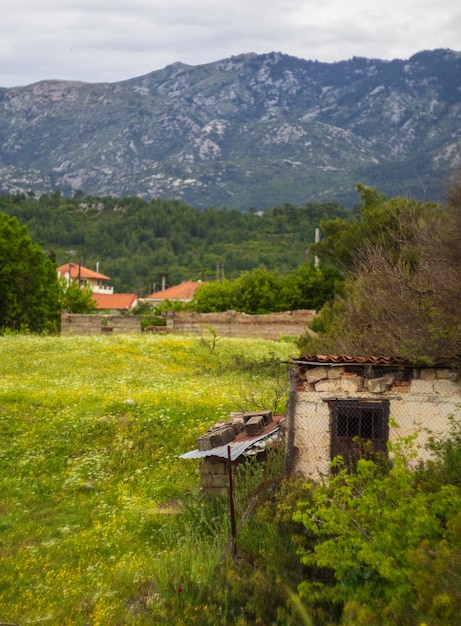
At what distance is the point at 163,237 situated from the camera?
133375mm

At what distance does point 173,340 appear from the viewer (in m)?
29.9

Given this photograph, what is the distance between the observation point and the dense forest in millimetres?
118188

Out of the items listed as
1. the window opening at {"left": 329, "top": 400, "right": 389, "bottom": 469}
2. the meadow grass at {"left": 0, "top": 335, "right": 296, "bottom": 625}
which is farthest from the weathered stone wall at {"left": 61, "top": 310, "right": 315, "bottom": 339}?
the window opening at {"left": 329, "top": 400, "right": 389, "bottom": 469}

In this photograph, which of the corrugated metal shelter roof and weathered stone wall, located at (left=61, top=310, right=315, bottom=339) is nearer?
the corrugated metal shelter roof

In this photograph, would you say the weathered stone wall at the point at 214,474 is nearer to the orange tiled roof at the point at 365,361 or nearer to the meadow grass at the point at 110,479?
the meadow grass at the point at 110,479

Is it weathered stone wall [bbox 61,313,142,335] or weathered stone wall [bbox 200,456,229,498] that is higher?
weathered stone wall [bbox 61,313,142,335]

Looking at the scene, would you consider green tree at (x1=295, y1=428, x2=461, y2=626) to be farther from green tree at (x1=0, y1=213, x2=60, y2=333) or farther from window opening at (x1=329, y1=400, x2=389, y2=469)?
green tree at (x1=0, y1=213, x2=60, y2=333)

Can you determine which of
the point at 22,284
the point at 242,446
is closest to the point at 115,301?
the point at 22,284

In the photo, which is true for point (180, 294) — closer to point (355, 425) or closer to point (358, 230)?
point (358, 230)

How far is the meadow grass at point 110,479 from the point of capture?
10.4 meters

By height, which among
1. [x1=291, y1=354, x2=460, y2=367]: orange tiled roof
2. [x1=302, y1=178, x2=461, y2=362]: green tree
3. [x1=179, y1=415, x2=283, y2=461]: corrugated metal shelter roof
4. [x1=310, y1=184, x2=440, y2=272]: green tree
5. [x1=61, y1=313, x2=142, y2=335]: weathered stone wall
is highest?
[x1=310, y1=184, x2=440, y2=272]: green tree

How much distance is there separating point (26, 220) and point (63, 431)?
404ft

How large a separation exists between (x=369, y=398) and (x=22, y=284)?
Result: 31808 mm

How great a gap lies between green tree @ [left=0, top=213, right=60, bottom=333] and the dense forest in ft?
228
